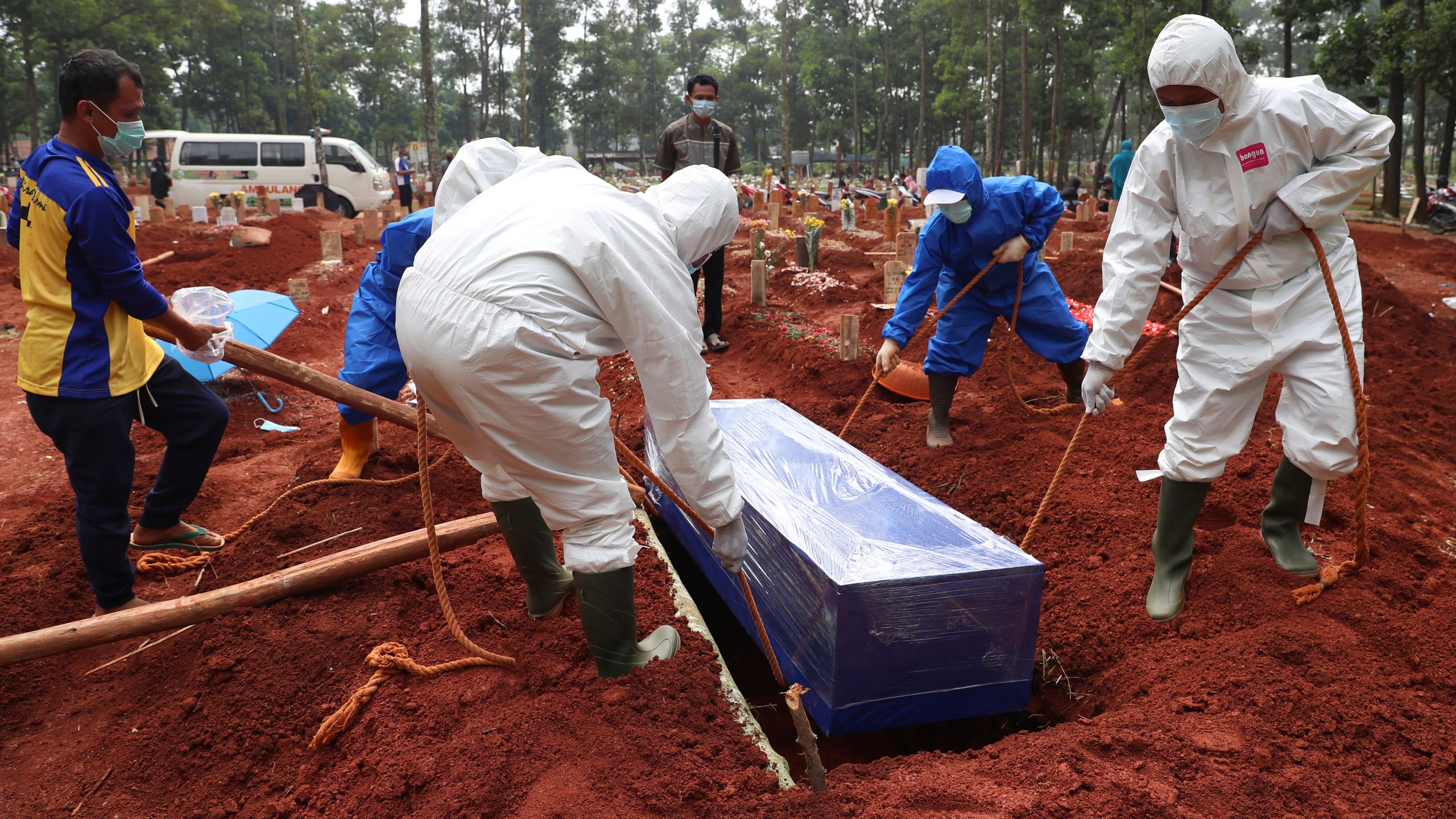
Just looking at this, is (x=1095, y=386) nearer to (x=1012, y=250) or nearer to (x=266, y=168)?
(x=1012, y=250)

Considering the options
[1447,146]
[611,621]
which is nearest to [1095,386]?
[611,621]

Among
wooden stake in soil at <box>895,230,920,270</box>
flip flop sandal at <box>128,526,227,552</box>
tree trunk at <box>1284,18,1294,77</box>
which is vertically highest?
tree trunk at <box>1284,18,1294,77</box>

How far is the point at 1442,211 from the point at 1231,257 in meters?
15.5

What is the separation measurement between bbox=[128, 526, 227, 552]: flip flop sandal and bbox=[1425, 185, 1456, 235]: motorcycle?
1745 centimetres

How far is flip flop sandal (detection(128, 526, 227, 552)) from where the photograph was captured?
11.3ft

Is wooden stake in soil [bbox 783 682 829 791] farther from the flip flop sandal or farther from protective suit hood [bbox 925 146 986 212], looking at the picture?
protective suit hood [bbox 925 146 986 212]

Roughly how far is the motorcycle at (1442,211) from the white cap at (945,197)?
14487 millimetres

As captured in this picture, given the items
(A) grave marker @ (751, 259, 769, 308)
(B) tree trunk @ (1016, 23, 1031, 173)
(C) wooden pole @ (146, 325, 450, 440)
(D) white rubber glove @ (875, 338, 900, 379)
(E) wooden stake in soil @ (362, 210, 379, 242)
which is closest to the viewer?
(C) wooden pole @ (146, 325, 450, 440)

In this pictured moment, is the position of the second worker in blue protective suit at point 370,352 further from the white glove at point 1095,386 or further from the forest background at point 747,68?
the forest background at point 747,68

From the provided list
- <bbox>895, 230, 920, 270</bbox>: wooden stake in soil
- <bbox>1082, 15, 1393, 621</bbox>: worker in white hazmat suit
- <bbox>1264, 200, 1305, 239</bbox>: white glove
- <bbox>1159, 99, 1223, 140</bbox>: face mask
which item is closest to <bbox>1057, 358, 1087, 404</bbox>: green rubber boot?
<bbox>1082, 15, 1393, 621</bbox>: worker in white hazmat suit

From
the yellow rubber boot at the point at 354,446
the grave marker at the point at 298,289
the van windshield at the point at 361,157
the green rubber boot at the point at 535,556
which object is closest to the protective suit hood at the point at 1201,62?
the green rubber boot at the point at 535,556

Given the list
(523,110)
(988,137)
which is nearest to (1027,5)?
(988,137)

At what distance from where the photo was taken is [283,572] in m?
2.95

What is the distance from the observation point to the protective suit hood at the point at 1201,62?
2471mm
